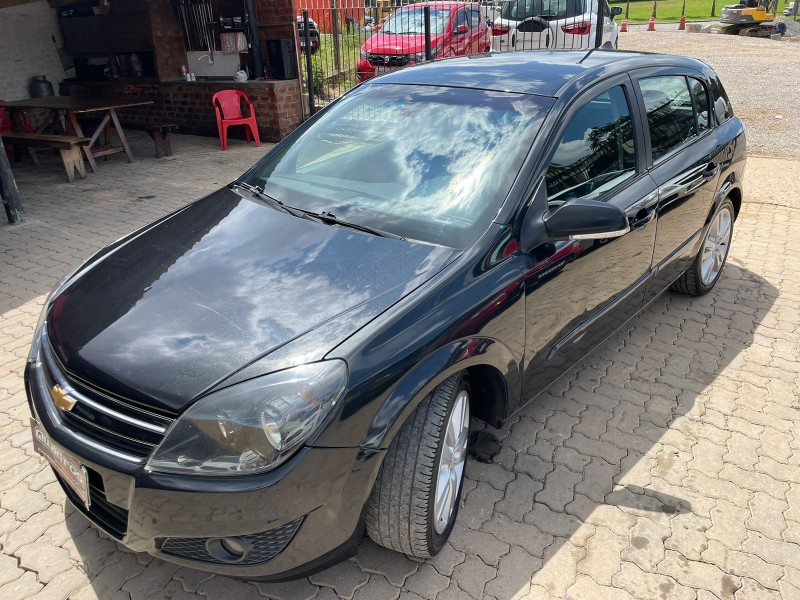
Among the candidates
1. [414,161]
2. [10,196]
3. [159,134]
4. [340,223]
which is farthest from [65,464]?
[159,134]

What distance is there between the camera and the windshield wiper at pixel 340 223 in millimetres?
2525

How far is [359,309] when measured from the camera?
6.91 feet

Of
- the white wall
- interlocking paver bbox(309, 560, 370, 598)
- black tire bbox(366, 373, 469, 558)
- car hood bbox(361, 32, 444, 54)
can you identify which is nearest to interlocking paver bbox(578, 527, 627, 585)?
black tire bbox(366, 373, 469, 558)

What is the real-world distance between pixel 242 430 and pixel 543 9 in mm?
13000

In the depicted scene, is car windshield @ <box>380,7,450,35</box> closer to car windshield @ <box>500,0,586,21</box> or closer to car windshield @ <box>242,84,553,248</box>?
car windshield @ <box>500,0,586,21</box>

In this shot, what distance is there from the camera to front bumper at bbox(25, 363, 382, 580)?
1.82m

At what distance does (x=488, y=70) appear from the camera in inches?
126

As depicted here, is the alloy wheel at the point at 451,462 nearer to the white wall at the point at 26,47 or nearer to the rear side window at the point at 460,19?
the rear side window at the point at 460,19

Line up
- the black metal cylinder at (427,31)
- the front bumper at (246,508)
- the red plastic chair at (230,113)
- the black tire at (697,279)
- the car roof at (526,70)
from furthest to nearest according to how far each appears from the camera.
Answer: the black metal cylinder at (427,31) < the red plastic chair at (230,113) < the black tire at (697,279) < the car roof at (526,70) < the front bumper at (246,508)

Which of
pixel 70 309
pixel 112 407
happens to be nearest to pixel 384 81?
pixel 70 309

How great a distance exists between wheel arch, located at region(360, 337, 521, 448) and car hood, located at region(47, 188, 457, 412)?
0.25 meters

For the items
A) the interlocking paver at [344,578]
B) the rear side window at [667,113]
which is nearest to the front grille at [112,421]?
the interlocking paver at [344,578]

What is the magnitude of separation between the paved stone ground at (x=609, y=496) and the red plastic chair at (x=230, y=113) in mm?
5662

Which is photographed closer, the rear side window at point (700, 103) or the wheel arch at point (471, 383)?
the wheel arch at point (471, 383)
